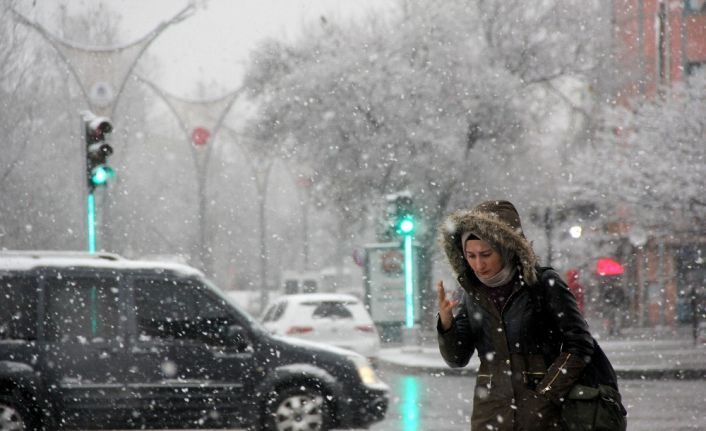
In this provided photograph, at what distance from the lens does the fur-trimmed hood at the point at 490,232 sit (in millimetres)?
4930

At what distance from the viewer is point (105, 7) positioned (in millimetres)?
51688

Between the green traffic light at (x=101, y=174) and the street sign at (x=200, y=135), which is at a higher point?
the street sign at (x=200, y=135)

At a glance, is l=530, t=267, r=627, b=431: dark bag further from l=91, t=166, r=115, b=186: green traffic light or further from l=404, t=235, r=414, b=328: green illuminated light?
l=404, t=235, r=414, b=328: green illuminated light

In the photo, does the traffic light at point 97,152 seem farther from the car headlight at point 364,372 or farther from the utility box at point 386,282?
the utility box at point 386,282

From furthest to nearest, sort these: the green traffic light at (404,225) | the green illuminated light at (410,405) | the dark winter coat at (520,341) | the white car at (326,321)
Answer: the green traffic light at (404,225) < the white car at (326,321) < the green illuminated light at (410,405) < the dark winter coat at (520,341)

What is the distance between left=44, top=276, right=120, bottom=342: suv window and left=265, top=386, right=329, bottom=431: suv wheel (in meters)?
1.49

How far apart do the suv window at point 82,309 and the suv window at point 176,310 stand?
0.75 feet

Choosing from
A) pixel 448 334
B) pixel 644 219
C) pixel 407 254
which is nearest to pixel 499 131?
pixel 644 219

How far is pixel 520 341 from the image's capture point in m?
4.92

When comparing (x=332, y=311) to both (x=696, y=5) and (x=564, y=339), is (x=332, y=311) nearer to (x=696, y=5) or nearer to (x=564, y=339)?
(x=564, y=339)

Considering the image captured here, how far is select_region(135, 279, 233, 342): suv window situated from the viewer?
11.3m

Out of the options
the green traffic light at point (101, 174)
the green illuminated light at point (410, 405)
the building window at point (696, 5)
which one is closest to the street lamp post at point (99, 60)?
the green traffic light at point (101, 174)

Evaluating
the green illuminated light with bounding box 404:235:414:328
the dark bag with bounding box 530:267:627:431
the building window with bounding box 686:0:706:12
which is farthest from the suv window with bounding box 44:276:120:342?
the building window with bounding box 686:0:706:12

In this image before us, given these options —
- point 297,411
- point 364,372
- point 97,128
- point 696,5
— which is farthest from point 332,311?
point 696,5
